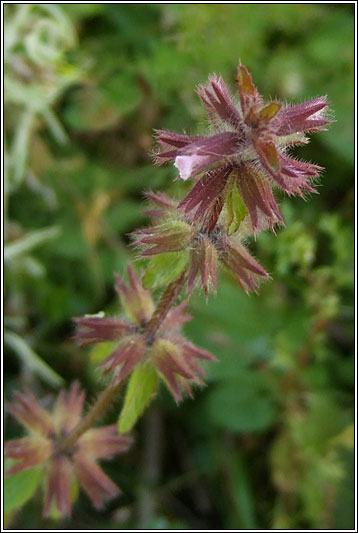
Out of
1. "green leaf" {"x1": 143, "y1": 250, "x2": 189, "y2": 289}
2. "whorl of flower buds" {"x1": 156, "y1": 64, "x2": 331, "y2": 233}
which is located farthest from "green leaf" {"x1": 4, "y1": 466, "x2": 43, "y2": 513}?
A: "whorl of flower buds" {"x1": 156, "y1": 64, "x2": 331, "y2": 233}

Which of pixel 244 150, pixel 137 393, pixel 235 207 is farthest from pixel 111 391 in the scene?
pixel 244 150

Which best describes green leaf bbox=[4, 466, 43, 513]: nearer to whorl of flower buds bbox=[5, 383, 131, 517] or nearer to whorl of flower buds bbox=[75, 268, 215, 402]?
whorl of flower buds bbox=[5, 383, 131, 517]

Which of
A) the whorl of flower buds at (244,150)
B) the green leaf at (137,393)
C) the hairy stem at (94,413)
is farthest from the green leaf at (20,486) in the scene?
the whorl of flower buds at (244,150)

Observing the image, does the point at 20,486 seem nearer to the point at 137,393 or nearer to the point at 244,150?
the point at 137,393

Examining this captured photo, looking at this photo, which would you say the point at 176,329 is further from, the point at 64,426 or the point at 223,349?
the point at 223,349

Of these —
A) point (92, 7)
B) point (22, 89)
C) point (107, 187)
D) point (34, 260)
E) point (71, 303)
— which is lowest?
point (71, 303)

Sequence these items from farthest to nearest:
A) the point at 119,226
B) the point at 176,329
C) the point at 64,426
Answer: the point at 119,226 < the point at 64,426 < the point at 176,329

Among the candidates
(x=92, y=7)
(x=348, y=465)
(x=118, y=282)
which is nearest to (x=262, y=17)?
(x=92, y=7)
